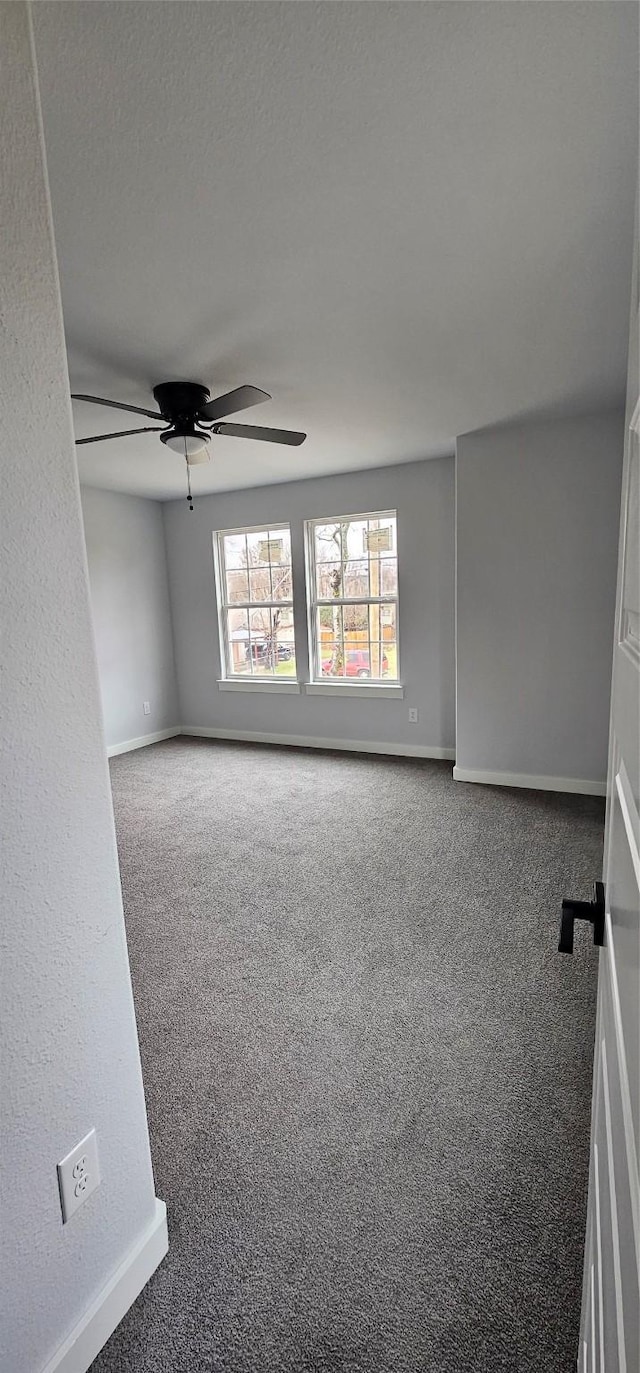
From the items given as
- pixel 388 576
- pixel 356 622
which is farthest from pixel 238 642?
pixel 388 576

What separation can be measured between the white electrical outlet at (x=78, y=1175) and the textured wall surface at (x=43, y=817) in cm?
2

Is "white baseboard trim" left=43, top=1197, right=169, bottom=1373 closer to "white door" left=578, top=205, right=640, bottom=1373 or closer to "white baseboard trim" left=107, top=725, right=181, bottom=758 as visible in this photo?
"white door" left=578, top=205, right=640, bottom=1373

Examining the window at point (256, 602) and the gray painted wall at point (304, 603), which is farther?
the window at point (256, 602)

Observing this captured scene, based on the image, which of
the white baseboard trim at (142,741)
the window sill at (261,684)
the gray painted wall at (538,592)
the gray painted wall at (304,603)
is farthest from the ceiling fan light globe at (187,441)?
the white baseboard trim at (142,741)

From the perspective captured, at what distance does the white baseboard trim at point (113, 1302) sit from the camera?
95 centimetres

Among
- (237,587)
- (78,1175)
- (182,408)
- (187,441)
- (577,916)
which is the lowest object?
(78,1175)

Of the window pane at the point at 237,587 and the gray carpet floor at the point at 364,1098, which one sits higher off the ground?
the window pane at the point at 237,587

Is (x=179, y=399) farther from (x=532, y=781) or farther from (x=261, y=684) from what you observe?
(x=532, y=781)

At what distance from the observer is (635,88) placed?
1.23 m

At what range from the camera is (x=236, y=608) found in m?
5.48

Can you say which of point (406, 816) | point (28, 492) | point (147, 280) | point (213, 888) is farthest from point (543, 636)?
point (28, 492)

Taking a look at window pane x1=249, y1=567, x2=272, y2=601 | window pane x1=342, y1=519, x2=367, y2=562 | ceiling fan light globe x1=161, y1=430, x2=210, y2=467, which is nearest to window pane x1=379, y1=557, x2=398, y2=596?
window pane x1=342, y1=519, x2=367, y2=562

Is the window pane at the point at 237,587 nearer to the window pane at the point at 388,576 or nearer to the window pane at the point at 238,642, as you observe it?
the window pane at the point at 238,642

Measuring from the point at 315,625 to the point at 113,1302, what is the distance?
4.37 metres
